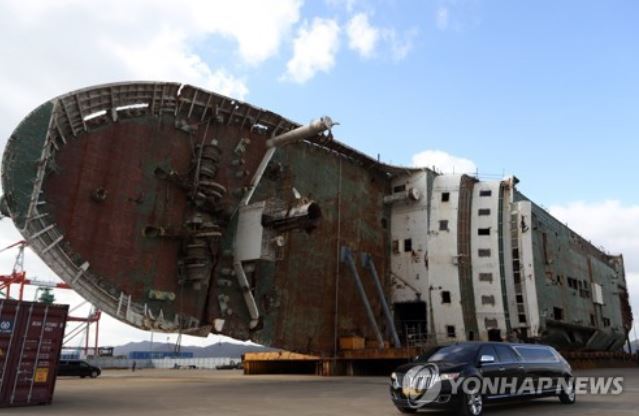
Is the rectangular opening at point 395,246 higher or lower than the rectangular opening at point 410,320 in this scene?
higher

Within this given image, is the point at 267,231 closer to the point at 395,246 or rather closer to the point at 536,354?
the point at 395,246

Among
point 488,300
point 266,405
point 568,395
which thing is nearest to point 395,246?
point 488,300

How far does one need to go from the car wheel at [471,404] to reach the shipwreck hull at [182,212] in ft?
53.5

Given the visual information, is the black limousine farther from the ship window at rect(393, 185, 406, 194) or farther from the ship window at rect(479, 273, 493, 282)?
the ship window at rect(393, 185, 406, 194)

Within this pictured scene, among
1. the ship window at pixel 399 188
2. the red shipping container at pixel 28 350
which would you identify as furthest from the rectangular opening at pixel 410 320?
the red shipping container at pixel 28 350

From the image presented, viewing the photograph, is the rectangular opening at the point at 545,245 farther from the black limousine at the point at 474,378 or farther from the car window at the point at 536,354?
the black limousine at the point at 474,378

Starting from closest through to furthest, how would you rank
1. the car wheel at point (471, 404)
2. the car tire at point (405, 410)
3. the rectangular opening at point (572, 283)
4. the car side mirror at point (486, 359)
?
1. the car wheel at point (471, 404)
2. the car tire at point (405, 410)
3. the car side mirror at point (486, 359)
4. the rectangular opening at point (572, 283)

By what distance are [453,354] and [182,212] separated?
18.2 m

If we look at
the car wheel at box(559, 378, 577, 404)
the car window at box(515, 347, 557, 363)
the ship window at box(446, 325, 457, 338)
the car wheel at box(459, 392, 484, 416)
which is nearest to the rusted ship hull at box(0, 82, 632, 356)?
the ship window at box(446, 325, 457, 338)

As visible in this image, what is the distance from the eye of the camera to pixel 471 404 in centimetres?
1185

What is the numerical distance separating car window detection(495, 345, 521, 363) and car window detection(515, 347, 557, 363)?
0.32m

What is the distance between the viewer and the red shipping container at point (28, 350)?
13.6 meters

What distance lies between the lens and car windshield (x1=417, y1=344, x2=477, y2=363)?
501 inches

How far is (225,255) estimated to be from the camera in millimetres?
28531
